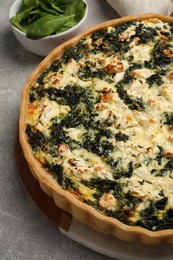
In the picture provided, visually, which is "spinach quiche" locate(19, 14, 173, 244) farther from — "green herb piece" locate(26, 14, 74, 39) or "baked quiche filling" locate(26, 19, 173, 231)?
"green herb piece" locate(26, 14, 74, 39)

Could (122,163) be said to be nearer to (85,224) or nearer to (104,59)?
(85,224)

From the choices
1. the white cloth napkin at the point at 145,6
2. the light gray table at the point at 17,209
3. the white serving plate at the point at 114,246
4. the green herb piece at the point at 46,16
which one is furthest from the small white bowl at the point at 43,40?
the white serving plate at the point at 114,246

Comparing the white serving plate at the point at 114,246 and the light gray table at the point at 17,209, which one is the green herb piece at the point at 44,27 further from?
the white serving plate at the point at 114,246

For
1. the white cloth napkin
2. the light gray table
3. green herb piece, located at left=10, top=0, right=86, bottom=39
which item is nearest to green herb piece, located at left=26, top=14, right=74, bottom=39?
green herb piece, located at left=10, top=0, right=86, bottom=39

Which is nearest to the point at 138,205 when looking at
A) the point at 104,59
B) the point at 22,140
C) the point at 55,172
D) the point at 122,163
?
the point at 122,163

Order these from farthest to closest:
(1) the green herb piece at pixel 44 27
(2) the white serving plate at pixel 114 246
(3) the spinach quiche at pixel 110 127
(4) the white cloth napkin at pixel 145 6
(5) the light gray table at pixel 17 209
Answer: (4) the white cloth napkin at pixel 145 6 → (1) the green herb piece at pixel 44 27 → (5) the light gray table at pixel 17 209 → (2) the white serving plate at pixel 114 246 → (3) the spinach quiche at pixel 110 127

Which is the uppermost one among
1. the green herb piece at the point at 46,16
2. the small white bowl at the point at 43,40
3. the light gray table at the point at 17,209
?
the green herb piece at the point at 46,16

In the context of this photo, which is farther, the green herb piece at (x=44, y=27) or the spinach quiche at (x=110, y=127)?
the green herb piece at (x=44, y=27)
